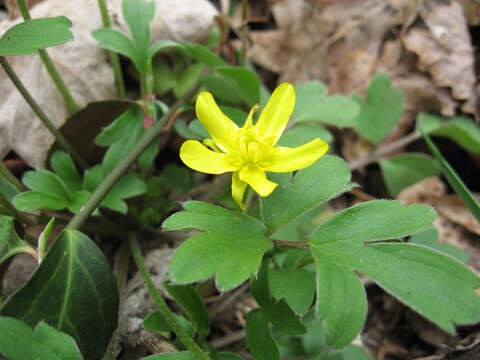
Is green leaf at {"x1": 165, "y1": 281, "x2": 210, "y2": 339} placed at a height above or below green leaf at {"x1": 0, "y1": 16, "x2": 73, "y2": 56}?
below

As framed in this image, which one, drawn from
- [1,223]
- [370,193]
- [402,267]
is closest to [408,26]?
[370,193]

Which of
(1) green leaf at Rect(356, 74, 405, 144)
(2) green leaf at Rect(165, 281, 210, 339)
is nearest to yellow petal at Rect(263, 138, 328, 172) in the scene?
(2) green leaf at Rect(165, 281, 210, 339)

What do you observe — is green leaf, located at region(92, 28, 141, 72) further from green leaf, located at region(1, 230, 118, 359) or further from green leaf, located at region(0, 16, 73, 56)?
green leaf, located at region(1, 230, 118, 359)

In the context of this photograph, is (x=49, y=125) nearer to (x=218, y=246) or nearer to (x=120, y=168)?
(x=120, y=168)

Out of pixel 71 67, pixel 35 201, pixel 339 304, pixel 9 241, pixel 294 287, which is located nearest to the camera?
pixel 339 304

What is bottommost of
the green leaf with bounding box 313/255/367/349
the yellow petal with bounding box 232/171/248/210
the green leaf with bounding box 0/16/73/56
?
the green leaf with bounding box 313/255/367/349

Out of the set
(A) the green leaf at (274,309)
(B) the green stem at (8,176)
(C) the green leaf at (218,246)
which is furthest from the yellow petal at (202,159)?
(B) the green stem at (8,176)

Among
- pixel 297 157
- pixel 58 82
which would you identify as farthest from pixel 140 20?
pixel 297 157
